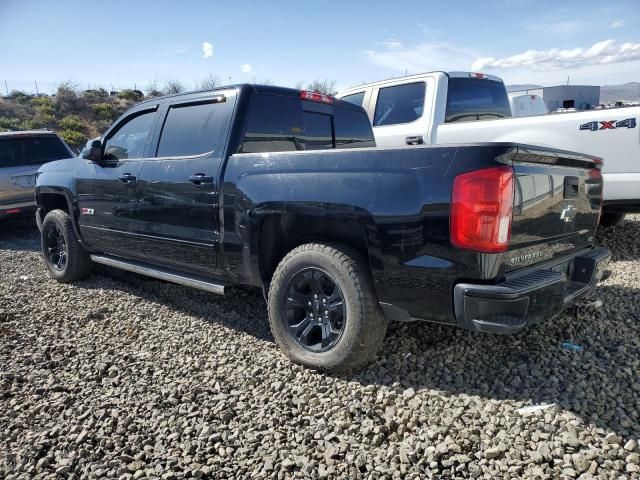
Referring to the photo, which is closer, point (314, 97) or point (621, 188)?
point (314, 97)

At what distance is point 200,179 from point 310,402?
1.83 meters

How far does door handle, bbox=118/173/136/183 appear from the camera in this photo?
14.1 feet

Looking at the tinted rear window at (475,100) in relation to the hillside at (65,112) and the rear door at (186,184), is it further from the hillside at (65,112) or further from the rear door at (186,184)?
the hillside at (65,112)

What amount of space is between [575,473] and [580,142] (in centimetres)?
388

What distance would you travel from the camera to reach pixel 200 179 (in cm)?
363

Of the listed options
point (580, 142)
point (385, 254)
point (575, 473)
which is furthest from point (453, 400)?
point (580, 142)

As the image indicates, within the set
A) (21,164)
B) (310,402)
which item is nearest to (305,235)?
(310,402)

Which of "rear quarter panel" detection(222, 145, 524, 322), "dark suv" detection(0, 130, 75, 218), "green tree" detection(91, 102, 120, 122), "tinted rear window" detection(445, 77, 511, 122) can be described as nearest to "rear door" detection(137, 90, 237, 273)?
"rear quarter panel" detection(222, 145, 524, 322)

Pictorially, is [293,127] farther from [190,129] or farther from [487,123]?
[487,123]

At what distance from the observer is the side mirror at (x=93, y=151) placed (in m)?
4.65

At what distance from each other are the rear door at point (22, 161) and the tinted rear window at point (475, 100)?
6786 mm

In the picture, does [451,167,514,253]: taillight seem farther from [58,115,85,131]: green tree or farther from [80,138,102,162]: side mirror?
[58,115,85,131]: green tree

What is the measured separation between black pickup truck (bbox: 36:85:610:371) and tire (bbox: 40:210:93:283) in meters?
0.72

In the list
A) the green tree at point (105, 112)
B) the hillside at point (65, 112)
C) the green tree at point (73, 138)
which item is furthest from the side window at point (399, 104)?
the green tree at point (105, 112)
